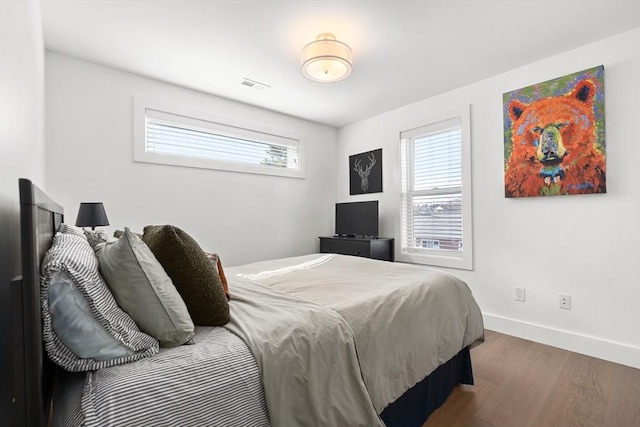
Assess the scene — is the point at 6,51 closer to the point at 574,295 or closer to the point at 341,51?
the point at 341,51

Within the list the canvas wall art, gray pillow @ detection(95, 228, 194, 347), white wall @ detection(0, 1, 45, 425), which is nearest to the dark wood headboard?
white wall @ detection(0, 1, 45, 425)

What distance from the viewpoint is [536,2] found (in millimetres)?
2021

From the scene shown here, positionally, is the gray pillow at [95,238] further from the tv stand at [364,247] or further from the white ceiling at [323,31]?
the tv stand at [364,247]

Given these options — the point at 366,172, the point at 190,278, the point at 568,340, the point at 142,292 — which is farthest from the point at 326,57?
the point at 568,340

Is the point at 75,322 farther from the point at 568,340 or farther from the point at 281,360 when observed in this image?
the point at 568,340

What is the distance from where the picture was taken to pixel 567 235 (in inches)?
104

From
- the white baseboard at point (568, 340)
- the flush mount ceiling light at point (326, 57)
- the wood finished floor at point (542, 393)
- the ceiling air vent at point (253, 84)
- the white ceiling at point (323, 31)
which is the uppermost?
the white ceiling at point (323, 31)

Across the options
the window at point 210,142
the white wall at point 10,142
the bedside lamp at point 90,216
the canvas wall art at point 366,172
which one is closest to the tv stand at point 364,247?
the canvas wall art at point 366,172

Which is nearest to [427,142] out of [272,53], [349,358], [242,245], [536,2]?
[536,2]

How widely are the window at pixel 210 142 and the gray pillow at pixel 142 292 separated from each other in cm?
238

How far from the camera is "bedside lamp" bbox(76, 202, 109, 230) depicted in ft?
7.88

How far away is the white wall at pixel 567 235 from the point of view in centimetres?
234

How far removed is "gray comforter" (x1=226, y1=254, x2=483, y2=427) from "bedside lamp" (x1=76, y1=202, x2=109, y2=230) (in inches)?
51.7

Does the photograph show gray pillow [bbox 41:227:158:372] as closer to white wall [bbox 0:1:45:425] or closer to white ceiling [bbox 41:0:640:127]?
white wall [bbox 0:1:45:425]
